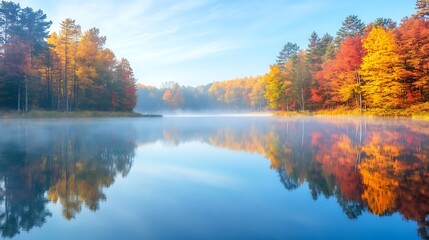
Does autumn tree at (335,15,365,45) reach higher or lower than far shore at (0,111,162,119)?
higher

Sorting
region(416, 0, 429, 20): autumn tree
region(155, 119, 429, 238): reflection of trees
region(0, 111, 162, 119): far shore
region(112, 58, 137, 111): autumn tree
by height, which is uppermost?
region(416, 0, 429, 20): autumn tree

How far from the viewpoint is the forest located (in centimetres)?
3656

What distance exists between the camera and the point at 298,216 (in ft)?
13.6

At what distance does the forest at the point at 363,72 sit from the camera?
120 ft

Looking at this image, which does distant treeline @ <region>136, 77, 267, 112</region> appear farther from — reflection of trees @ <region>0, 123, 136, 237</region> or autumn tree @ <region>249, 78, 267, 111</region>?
reflection of trees @ <region>0, 123, 136, 237</region>

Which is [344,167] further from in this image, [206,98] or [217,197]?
[206,98]

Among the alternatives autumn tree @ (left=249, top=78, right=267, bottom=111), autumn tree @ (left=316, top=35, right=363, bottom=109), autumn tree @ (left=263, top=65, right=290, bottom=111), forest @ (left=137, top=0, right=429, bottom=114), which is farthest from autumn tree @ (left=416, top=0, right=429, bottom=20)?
autumn tree @ (left=249, top=78, right=267, bottom=111)

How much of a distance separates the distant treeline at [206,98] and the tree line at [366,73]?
46.4 meters

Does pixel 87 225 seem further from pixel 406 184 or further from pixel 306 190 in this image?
pixel 406 184

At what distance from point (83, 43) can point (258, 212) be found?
49680 millimetres

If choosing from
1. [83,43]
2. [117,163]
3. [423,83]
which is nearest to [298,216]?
[117,163]

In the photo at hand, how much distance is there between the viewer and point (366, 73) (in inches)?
1599

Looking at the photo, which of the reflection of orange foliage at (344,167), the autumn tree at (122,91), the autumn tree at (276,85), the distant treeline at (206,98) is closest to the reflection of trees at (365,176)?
the reflection of orange foliage at (344,167)

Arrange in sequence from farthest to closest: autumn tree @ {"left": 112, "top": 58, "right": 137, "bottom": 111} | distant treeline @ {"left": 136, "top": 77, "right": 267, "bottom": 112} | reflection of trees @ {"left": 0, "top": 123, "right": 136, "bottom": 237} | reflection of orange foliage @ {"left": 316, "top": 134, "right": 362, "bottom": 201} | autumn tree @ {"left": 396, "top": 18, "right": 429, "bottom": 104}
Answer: distant treeline @ {"left": 136, "top": 77, "right": 267, "bottom": 112}, autumn tree @ {"left": 112, "top": 58, "right": 137, "bottom": 111}, autumn tree @ {"left": 396, "top": 18, "right": 429, "bottom": 104}, reflection of orange foliage @ {"left": 316, "top": 134, "right": 362, "bottom": 201}, reflection of trees @ {"left": 0, "top": 123, "right": 136, "bottom": 237}
